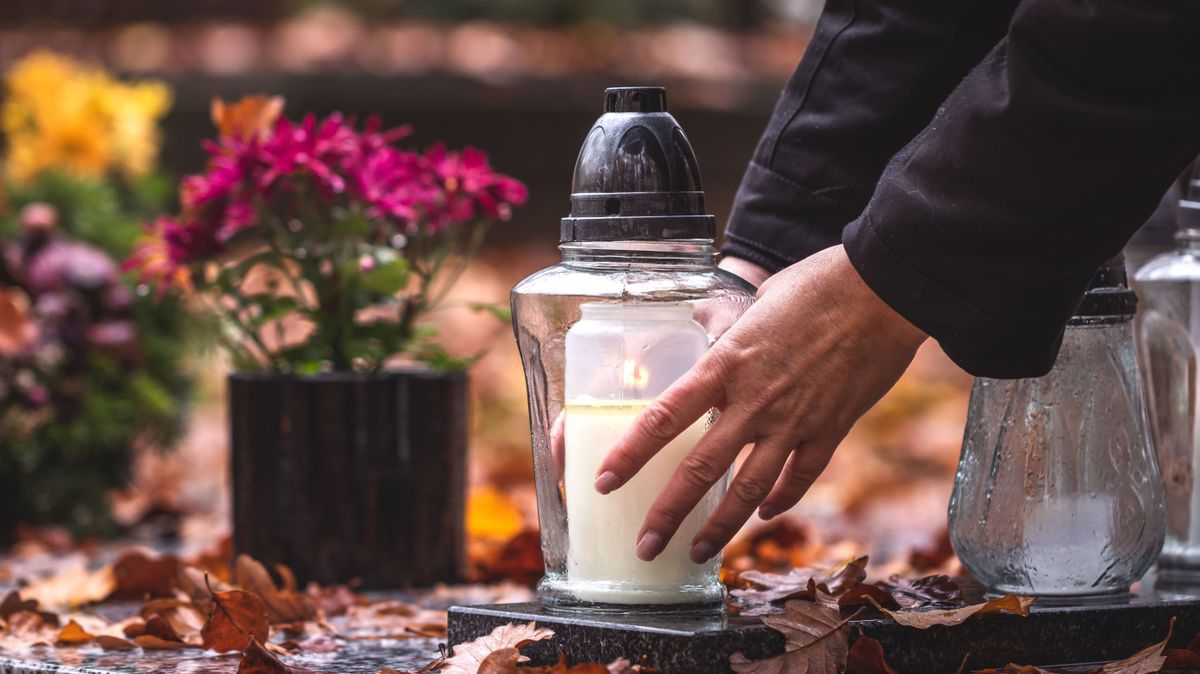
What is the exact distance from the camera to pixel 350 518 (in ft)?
6.70

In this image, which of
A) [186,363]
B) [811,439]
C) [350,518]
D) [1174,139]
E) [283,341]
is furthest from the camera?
[186,363]

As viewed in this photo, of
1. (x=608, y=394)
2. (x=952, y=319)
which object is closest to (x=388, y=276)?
(x=608, y=394)

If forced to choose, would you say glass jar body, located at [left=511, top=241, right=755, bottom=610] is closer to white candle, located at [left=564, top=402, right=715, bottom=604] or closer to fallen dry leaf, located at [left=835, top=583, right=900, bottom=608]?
white candle, located at [left=564, top=402, right=715, bottom=604]

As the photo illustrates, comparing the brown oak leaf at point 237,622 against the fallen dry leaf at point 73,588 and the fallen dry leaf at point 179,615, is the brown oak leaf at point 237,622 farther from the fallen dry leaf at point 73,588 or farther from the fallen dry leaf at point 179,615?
the fallen dry leaf at point 73,588

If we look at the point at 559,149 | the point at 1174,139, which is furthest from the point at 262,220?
the point at 559,149

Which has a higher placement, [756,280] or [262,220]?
[262,220]

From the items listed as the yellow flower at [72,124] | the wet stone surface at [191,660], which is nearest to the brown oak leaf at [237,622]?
the wet stone surface at [191,660]

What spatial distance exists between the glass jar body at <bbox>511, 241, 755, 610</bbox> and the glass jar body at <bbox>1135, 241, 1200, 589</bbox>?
1.96 ft

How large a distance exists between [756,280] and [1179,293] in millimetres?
480

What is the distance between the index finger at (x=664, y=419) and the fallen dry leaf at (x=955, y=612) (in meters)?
0.25

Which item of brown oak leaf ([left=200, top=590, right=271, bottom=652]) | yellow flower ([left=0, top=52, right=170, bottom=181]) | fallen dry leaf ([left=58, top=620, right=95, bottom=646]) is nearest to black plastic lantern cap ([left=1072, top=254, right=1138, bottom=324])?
brown oak leaf ([left=200, top=590, right=271, bottom=652])

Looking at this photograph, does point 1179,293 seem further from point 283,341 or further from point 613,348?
point 283,341

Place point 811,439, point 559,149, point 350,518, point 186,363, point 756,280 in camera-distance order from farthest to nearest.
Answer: point 559,149
point 186,363
point 350,518
point 756,280
point 811,439

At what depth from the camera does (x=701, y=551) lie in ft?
4.21
